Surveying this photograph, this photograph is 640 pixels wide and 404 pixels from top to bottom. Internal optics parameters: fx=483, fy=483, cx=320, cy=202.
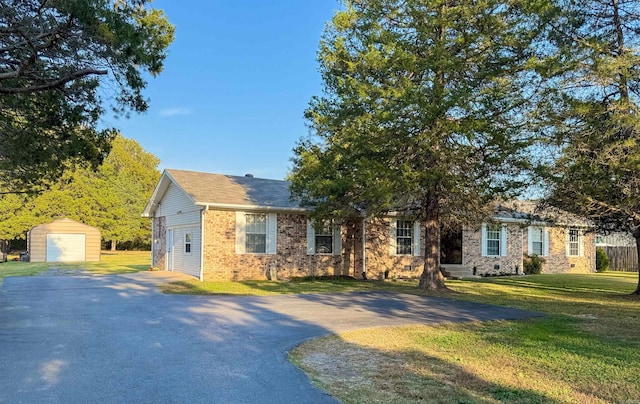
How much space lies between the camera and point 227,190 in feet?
65.7

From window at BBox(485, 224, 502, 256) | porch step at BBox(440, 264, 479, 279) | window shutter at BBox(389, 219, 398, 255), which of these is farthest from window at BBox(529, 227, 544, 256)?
window shutter at BBox(389, 219, 398, 255)

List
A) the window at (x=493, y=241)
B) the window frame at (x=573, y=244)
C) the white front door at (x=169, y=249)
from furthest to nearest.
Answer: the window frame at (x=573, y=244)
the window at (x=493, y=241)
the white front door at (x=169, y=249)

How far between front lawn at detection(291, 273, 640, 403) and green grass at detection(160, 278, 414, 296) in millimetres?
6910

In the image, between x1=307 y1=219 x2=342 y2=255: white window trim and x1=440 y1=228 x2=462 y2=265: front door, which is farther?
x1=440 y1=228 x2=462 y2=265: front door

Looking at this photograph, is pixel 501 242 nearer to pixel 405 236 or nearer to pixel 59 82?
pixel 405 236

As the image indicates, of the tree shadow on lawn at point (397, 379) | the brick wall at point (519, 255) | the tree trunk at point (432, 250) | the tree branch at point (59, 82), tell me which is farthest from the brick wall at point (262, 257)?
the tree shadow on lawn at point (397, 379)

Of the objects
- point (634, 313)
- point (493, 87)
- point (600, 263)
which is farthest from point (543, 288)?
point (600, 263)

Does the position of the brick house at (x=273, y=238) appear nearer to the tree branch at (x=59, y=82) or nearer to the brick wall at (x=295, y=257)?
the brick wall at (x=295, y=257)

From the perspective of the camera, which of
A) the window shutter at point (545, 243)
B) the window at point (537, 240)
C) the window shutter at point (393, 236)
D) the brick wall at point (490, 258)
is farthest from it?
the window shutter at point (545, 243)

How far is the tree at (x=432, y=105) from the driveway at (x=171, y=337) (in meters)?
3.49

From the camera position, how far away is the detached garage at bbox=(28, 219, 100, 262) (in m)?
31.0

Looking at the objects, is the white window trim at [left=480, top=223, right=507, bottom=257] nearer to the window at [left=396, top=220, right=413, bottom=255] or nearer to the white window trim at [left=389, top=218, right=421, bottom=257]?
the white window trim at [left=389, top=218, right=421, bottom=257]

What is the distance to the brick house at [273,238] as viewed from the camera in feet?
60.1

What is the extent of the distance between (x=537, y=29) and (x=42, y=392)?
13.6m
